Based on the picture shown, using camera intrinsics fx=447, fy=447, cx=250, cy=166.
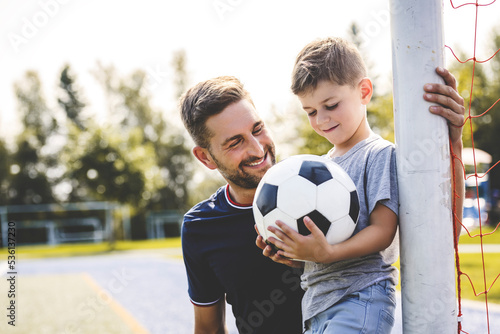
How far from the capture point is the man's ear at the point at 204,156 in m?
2.89

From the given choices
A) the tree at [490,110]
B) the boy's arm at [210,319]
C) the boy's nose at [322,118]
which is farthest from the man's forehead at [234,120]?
the tree at [490,110]

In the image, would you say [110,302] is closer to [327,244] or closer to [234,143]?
[234,143]

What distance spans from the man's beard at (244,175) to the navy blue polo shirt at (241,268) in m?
0.17

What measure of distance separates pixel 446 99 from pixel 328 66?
541 mm

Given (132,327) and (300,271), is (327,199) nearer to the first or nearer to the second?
(300,271)

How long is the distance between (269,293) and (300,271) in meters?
0.31

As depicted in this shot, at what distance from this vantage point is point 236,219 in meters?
2.83

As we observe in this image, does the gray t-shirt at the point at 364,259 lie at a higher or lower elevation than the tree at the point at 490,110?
lower

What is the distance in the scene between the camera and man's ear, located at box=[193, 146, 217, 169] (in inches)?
114

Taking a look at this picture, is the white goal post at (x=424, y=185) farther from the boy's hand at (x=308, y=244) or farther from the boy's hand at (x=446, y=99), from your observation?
the boy's hand at (x=308, y=244)

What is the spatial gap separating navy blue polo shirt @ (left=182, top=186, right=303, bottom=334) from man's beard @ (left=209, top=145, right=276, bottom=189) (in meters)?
0.17

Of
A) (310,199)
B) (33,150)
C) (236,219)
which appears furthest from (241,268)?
(33,150)

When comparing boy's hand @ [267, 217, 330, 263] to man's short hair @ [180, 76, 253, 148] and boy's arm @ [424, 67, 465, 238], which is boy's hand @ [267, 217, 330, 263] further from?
man's short hair @ [180, 76, 253, 148]

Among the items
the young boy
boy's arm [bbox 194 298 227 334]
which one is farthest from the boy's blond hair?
boy's arm [bbox 194 298 227 334]
